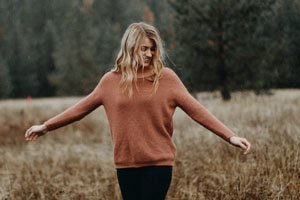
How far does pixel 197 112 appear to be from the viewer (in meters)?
3.29

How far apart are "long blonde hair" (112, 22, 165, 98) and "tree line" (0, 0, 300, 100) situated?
51 cm

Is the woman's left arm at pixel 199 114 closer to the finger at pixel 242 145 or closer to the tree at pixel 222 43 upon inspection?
the finger at pixel 242 145

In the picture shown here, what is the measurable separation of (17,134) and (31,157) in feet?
12.2

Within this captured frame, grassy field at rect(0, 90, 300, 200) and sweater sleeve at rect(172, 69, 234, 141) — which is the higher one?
sweater sleeve at rect(172, 69, 234, 141)

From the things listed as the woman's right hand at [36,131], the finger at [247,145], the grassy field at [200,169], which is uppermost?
the woman's right hand at [36,131]

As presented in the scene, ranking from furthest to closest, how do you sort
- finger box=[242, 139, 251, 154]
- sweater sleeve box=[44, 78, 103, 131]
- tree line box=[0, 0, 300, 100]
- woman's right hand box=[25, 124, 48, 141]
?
tree line box=[0, 0, 300, 100] < woman's right hand box=[25, 124, 48, 141] < sweater sleeve box=[44, 78, 103, 131] < finger box=[242, 139, 251, 154]

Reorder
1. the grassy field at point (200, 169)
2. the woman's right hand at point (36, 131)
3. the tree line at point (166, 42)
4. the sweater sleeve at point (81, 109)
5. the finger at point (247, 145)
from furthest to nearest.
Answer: the tree line at point (166, 42) < the grassy field at point (200, 169) < the woman's right hand at point (36, 131) < the sweater sleeve at point (81, 109) < the finger at point (247, 145)

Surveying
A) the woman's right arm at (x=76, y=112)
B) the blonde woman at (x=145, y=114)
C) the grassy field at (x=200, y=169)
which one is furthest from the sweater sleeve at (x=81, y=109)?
the grassy field at (x=200, y=169)

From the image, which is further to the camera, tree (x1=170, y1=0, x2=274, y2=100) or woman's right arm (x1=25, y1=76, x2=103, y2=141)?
tree (x1=170, y1=0, x2=274, y2=100)

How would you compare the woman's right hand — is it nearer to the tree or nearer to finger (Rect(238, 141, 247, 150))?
finger (Rect(238, 141, 247, 150))

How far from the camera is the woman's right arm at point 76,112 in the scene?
3.39 meters

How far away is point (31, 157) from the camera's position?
27.3ft

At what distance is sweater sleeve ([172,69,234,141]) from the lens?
3.25m

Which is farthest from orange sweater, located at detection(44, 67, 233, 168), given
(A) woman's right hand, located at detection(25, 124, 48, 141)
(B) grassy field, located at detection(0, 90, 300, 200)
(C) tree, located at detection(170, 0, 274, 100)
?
(C) tree, located at detection(170, 0, 274, 100)
